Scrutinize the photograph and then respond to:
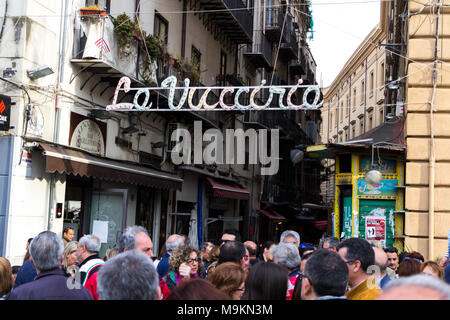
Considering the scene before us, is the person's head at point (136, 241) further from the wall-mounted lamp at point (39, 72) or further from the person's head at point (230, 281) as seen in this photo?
the wall-mounted lamp at point (39, 72)

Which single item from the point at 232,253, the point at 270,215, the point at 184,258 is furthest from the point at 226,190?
the point at 184,258

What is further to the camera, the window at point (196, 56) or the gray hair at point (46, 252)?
the window at point (196, 56)

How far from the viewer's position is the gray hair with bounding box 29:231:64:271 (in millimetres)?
4699

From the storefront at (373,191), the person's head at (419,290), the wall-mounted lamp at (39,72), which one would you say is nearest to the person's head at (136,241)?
the person's head at (419,290)

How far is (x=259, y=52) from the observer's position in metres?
28.2

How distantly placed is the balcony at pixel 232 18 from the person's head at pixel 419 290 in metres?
18.5

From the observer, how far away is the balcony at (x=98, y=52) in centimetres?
1332

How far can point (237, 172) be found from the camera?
26750mm

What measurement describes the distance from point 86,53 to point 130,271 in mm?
10742

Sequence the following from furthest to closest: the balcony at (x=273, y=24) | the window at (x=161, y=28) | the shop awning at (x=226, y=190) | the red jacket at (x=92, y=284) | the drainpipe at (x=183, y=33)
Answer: the balcony at (x=273, y=24)
the shop awning at (x=226, y=190)
the drainpipe at (x=183, y=33)
the window at (x=161, y=28)
the red jacket at (x=92, y=284)

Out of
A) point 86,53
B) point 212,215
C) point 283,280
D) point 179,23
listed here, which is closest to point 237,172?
point 212,215
